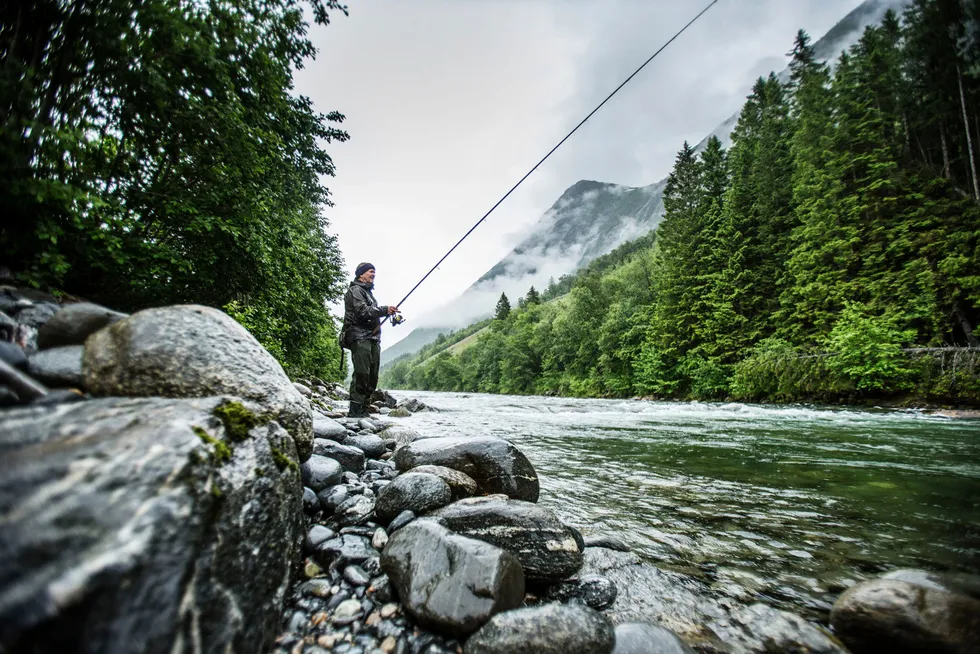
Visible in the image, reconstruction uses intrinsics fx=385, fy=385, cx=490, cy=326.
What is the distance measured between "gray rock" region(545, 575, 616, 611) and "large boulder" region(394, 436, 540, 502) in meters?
1.43

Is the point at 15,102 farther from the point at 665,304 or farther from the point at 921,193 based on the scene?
the point at 665,304

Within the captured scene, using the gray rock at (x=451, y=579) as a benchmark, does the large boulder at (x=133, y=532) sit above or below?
above

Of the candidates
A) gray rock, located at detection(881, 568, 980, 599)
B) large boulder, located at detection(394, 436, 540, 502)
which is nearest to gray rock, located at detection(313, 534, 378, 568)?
large boulder, located at detection(394, 436, 540, 502)

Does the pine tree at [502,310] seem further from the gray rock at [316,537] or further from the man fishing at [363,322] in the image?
the gray rock at [316,537]

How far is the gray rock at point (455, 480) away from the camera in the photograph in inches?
146

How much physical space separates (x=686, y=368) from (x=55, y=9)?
107 ft

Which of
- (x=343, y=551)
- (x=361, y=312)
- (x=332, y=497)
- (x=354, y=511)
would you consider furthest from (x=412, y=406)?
(x=343, y=551)

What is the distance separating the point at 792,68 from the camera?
3753 centimetres

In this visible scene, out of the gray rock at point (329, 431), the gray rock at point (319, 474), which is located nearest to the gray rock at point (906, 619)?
the gray rock at point (319, 474)

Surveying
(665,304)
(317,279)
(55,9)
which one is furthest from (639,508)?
(665,304)

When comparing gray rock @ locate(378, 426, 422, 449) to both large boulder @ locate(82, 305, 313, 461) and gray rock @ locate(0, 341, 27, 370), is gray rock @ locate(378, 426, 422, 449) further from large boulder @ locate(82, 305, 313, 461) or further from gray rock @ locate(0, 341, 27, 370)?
gray rock @ locate(0, 341, 27, 370)

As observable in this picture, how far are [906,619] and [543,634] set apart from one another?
1916 mm

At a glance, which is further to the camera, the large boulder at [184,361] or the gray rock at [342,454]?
the gray rock at [342,454]

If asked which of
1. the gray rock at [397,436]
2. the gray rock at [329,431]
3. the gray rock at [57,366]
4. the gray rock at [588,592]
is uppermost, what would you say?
the gray rock at [57,366]
